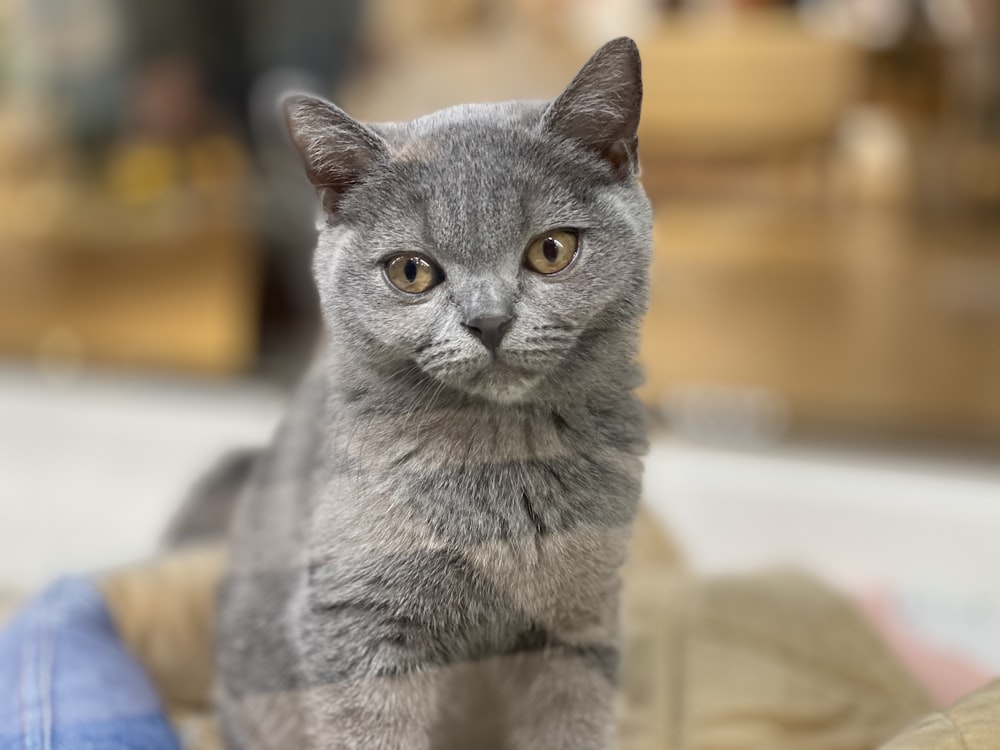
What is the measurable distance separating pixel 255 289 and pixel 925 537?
115 centimetres

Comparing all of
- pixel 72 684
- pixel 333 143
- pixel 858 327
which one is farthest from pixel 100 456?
pixel 858 327

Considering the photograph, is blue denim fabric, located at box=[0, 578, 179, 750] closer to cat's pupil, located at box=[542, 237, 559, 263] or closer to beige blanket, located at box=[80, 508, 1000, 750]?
A: beige blanket, located at box=[80, 508, 1000, 750]

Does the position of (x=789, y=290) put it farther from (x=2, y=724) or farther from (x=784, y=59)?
(x=2, y=724)

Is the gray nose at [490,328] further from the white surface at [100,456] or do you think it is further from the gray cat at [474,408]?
the white surface at [100,456]

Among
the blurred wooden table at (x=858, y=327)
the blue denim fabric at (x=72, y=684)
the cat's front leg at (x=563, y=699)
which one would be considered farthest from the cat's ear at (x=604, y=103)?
the blurred wooden table at (x=858, y=327)

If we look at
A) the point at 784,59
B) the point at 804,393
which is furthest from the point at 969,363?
the point at 784,59

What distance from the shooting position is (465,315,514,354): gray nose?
1.80 ft

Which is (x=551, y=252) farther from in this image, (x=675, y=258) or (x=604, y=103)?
(x=675, y=258)

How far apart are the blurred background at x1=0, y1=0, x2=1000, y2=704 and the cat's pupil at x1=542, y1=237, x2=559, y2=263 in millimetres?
430

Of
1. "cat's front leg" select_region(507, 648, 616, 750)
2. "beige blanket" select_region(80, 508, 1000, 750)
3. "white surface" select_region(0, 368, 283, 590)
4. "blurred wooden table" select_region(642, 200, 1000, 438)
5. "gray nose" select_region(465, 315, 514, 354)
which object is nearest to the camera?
"gray nose" select_region(465, 315, 514, 354)

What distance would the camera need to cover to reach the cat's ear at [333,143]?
0.60 meters

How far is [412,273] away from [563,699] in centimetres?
29

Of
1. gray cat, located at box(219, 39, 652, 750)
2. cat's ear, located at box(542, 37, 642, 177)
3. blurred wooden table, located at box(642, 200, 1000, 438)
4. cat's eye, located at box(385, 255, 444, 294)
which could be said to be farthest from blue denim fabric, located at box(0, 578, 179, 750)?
blurred wooden table, located at box(642, 200, 1000, 438)

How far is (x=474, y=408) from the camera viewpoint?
0.60 m
